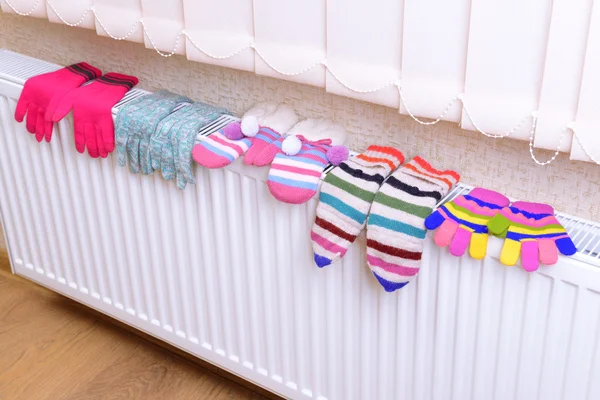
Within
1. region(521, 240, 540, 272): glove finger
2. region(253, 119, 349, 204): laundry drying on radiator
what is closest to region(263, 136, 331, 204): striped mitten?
region(253, 119, 349, 204): laundry drying on radiator

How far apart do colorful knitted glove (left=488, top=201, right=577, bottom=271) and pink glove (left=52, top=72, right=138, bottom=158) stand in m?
0.74

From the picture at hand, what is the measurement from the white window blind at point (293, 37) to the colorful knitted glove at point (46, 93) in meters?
0.46

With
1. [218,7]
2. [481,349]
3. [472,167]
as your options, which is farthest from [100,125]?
[481,349]

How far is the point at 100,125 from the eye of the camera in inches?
57.4

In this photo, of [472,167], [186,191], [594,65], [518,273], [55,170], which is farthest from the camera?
[55,170]

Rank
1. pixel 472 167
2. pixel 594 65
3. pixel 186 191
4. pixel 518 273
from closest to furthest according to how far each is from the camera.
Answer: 1. pixel 594 65
2. pixel 518 273
3. pixel 472 167
4. pixel 186 191

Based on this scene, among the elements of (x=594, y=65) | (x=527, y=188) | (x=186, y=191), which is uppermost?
(x=594, y=65)

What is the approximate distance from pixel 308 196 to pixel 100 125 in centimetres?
47

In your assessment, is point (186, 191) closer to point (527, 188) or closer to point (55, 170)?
point (55, 170)

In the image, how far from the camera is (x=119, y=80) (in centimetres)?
152

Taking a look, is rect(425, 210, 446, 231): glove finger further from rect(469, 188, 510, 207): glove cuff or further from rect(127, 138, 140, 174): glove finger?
rect(127, 138, 140, 174): glove finger

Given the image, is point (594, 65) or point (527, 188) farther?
point (527, 188)

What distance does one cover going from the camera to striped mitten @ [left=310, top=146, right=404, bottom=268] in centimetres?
117

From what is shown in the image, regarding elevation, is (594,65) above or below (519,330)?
above
